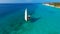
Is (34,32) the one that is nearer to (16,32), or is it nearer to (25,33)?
(25,33)

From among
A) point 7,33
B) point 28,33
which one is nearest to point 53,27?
point 28,33

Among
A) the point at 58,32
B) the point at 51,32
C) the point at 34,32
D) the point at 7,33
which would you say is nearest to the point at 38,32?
the point at 34,32

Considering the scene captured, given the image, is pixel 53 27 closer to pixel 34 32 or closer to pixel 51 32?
pixel 51 32

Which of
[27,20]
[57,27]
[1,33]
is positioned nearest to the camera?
[1,33]

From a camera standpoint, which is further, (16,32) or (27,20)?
(27,20)

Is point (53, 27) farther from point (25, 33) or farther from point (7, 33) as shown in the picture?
point (7, 33)

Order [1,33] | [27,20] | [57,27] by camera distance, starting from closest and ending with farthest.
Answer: [1,33], [57,27], [27,20]

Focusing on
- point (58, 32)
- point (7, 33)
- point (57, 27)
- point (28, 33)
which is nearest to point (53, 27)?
point (57, 27)

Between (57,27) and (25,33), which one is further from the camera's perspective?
(57,27)
